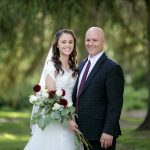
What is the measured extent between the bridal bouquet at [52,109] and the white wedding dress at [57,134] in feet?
0.54

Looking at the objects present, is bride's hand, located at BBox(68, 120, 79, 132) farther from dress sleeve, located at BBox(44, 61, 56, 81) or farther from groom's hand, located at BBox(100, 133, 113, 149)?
dress sleeve, located at BBox(44, 61, 56, 81)

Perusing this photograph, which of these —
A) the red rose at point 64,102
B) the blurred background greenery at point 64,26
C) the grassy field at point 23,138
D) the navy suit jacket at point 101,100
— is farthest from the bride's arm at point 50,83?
the blurred background greenery at point 64,26

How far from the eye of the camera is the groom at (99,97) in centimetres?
566

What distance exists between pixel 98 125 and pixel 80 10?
16.1ft

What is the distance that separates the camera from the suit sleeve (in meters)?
5.65

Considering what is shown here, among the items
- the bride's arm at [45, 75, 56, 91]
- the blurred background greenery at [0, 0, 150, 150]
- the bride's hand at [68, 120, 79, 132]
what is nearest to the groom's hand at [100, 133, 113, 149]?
the bride's hand at [68, 120, 79, 132]

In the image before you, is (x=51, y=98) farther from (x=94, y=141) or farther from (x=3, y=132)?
(x=3, y=132)

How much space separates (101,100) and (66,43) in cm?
75

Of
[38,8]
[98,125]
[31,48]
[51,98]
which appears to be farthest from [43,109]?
[31,48]

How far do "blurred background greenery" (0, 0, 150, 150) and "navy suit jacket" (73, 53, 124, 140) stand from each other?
4528 mm

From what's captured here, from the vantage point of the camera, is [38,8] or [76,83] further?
[38,8]

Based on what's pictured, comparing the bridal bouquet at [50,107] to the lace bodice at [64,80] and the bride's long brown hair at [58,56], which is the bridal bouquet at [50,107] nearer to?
the lace bodice at [64,80]

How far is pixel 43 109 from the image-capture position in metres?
5.98

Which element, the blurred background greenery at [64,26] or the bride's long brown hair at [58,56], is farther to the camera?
the blurred background greenery at [64,26]
